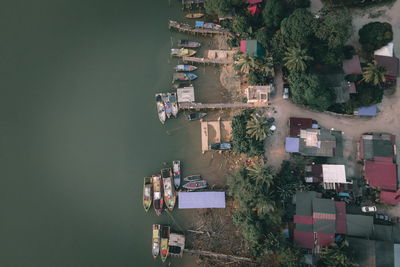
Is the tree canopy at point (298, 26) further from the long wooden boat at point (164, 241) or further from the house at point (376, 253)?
the long wooden boat at point (164, 241)

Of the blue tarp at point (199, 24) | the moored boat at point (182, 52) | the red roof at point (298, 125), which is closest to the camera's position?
the red roof at point (298, 125)

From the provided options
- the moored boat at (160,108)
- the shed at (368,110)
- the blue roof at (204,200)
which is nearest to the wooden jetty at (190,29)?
the moored boat at (160,108)

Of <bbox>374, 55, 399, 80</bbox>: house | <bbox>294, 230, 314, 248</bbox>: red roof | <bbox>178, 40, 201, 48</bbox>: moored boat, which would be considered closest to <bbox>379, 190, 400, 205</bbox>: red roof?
<bbox>294, 230, 314, 248</bbox>: red roof

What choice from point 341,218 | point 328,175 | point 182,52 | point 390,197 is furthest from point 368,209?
point 182,52

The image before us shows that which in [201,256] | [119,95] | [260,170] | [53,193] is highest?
[119,95]

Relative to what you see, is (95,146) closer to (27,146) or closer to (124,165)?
(124,165)

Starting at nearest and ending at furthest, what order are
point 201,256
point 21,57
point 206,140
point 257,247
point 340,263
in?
point 340,263
point 257,247
point 201,256
point 206,140
point 21,57

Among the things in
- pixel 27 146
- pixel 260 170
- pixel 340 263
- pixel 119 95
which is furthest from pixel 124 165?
pixel 340 263
